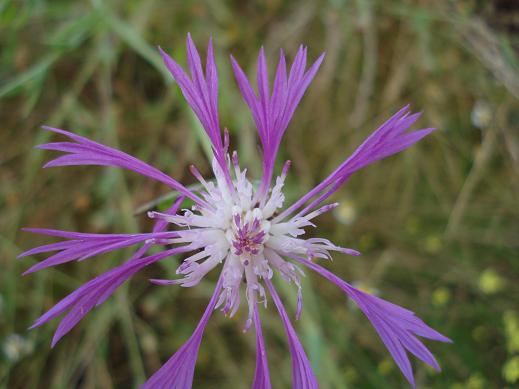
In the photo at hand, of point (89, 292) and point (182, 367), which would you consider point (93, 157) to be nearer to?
point (89, 292)

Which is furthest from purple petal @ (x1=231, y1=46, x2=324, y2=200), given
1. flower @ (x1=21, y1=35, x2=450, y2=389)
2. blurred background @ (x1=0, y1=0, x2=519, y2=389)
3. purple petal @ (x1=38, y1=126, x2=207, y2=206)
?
blurred background @ (x1=0, y1=0, x2=519, y2=389)

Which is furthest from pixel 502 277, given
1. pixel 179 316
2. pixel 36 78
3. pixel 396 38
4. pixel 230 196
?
pixel 36 78

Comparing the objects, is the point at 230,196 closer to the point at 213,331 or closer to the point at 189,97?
the point at 189,97

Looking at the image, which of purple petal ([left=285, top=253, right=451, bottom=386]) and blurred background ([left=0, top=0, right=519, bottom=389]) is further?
blurred background ([left=0, top=0, right=519, bottom=389])

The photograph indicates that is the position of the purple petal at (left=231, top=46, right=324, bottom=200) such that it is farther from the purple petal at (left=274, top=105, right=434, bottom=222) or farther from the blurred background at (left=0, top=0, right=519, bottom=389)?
the blurred background at (left=0, top=0, right=519, bottom=389)

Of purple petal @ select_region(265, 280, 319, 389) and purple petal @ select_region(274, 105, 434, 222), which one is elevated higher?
purple petal @ select_region(274, 105, 434, 222)

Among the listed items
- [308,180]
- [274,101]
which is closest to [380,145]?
[274,101]
